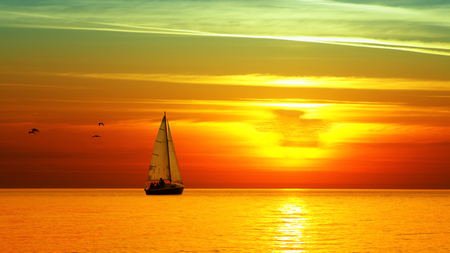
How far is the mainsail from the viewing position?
170m

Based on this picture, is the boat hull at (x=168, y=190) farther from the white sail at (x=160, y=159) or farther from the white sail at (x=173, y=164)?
the white sail at (x=160, y=159)

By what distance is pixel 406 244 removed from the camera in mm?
61688

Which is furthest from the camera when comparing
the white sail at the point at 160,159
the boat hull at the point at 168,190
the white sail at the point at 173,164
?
the boat hull at the point at 168,190

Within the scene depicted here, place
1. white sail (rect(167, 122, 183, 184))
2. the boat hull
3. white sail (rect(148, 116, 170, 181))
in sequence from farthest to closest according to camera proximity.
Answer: the boat hull
white sail (rect(167, 122, 183, 184))
white sail (rect(148, 116, 170, 181))

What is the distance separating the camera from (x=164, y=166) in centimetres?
17400

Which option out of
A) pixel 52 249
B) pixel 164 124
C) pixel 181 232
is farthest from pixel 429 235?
pixel 164 124

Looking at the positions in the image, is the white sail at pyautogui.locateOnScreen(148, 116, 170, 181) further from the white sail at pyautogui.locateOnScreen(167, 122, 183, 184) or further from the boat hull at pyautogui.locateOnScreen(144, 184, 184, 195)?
the boat hull at pyautogui.locateOnScreen(144, 184, 184, 195)

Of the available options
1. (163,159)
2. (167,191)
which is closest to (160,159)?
(163,159)

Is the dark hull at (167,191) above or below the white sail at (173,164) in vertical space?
below

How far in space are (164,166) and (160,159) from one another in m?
2.94

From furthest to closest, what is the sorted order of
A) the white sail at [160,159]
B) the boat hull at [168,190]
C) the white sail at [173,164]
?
1. the boat hull at [168,190]
2. the white sail at [173,164]
3. the white sail at [160,159]

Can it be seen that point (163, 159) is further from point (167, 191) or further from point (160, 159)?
point (167, 191)

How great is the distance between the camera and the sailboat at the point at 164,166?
16988 centimetres

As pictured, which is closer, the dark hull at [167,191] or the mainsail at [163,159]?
the mainsail at [163,159]
